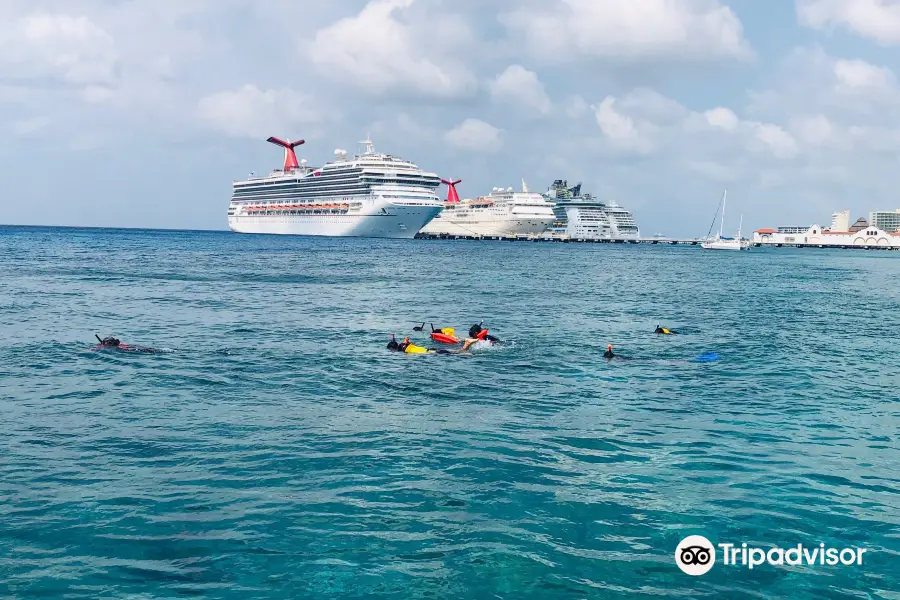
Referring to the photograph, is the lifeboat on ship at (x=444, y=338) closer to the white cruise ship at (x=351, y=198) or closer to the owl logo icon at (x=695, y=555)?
the owl logo icon at (x=695, y=555)

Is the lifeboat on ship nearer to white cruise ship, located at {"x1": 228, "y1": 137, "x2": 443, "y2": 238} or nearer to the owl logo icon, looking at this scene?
the owl logo icon

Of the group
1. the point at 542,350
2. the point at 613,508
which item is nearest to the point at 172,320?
the point at 542,350

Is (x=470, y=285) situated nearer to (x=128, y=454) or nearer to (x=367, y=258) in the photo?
(x=367, y=258)

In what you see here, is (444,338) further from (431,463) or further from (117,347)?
(431,463)

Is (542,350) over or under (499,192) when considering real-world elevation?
under

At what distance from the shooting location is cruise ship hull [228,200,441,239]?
130163 mm

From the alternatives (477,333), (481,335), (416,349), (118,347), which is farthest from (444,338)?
(118,347)

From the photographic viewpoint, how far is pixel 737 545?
9828 millimetres

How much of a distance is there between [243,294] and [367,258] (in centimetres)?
3982

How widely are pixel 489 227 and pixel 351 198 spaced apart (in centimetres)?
6259

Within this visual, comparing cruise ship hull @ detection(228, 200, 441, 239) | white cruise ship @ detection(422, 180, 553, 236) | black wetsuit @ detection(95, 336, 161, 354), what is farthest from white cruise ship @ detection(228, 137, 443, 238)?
black wetsuit @ detection(95, 336, 161, 354)

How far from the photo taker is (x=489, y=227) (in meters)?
187

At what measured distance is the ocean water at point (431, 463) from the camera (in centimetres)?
894

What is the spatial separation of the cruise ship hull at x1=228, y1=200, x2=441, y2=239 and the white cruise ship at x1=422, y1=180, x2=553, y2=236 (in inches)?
1750
